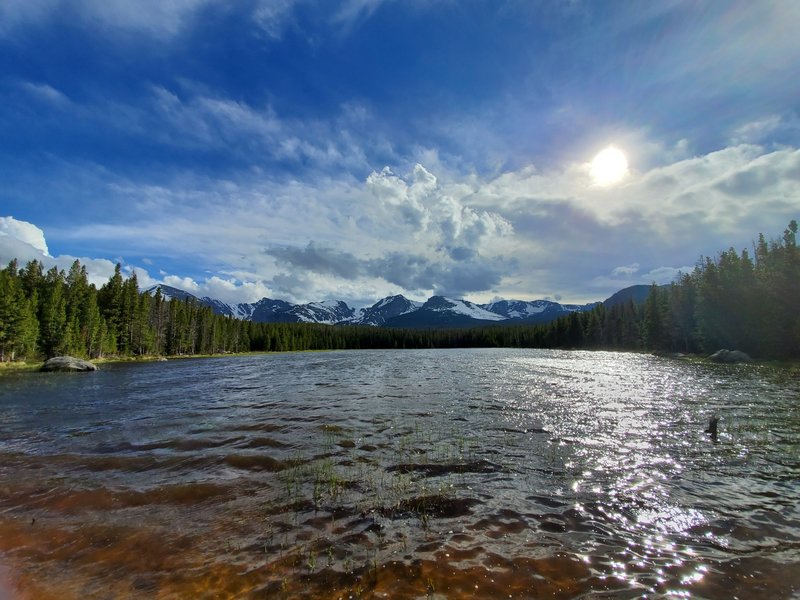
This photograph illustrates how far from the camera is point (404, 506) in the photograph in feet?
33.7

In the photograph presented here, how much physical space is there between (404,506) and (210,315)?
5635 inches

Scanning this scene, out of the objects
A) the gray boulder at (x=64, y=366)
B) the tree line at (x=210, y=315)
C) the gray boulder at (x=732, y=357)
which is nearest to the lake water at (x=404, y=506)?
the gray boulder at (x=64, y=366)

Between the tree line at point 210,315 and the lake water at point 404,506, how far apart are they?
59.1m

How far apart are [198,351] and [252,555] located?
14009 centimetres

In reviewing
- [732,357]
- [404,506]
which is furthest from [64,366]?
[732,357]

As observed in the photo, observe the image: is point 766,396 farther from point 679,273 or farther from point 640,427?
point 679,273

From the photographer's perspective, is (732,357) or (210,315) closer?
(732,357)

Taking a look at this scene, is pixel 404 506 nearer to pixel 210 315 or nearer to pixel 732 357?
pixel 732 357

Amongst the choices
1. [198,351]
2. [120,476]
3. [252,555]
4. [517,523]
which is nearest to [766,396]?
[517,523]

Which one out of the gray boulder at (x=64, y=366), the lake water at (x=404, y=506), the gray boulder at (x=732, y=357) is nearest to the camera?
the lake water at (x=404, y=506)

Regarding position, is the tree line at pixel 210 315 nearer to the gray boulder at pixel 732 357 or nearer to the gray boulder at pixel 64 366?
the gray boulder at pixel 732 357

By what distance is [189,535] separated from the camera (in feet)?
29.7

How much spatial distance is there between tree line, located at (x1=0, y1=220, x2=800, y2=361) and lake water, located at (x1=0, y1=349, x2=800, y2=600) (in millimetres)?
59144

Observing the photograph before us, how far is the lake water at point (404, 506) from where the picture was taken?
285 inches
